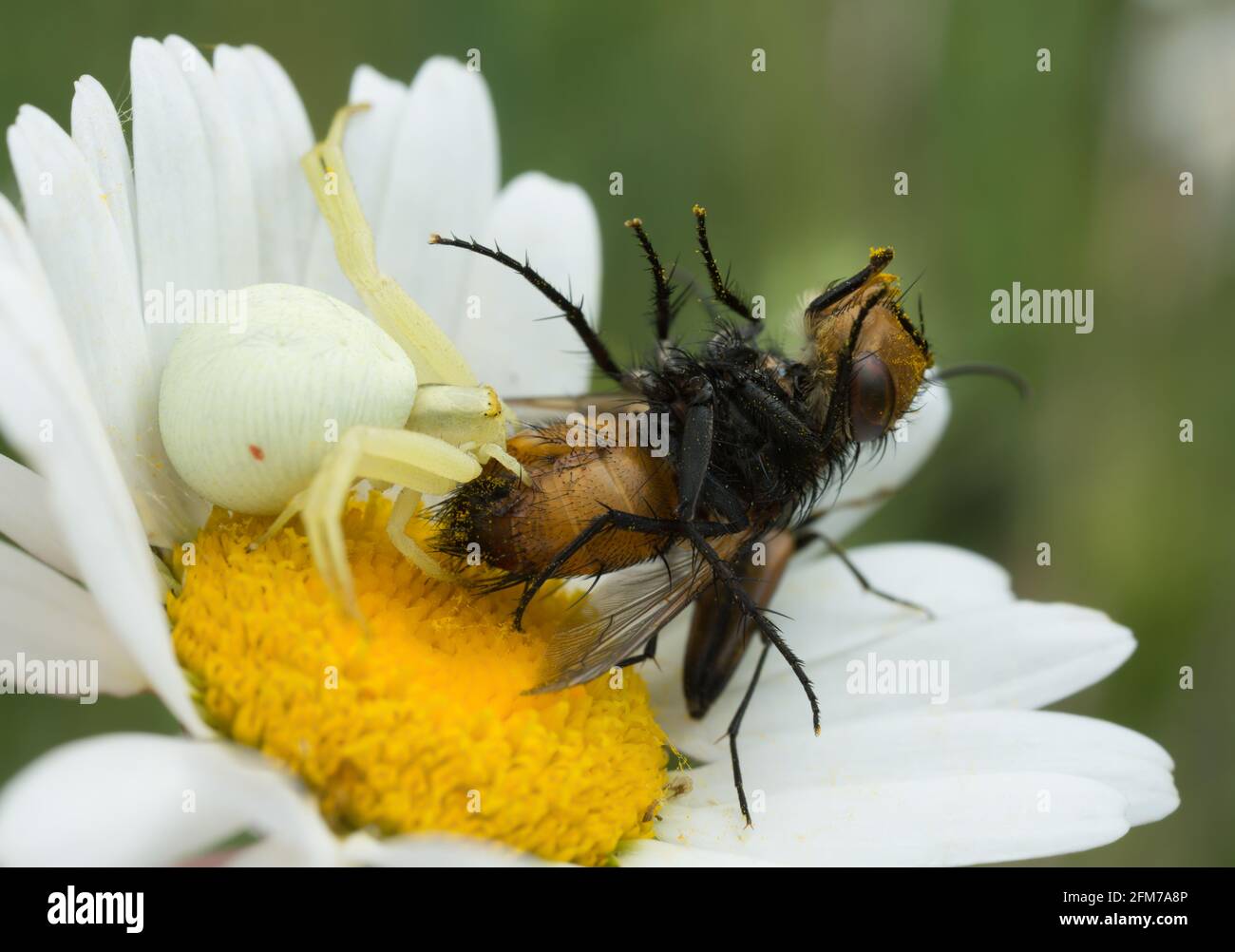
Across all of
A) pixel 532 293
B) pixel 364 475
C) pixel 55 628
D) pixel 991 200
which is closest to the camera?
pixel 55 628

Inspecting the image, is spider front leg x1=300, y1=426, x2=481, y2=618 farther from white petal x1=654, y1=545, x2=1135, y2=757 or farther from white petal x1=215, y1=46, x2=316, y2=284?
white petal x1=654, y1=545, x2=1135, y2=757

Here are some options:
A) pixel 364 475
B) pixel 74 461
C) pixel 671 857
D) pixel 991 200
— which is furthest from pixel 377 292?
pixel 991 200

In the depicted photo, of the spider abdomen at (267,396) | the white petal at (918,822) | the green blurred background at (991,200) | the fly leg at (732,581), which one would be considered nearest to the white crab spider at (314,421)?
the spider abdomen at (267,396)

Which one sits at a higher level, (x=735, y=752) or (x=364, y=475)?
(x=364, y=475)

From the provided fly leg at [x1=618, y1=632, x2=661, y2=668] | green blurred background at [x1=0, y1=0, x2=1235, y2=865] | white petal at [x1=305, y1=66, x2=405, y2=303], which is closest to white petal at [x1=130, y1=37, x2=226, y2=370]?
white petal at [x1=305, y1=66, x2=405, y2=303]

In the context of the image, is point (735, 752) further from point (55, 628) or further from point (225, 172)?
point (225, 172)
